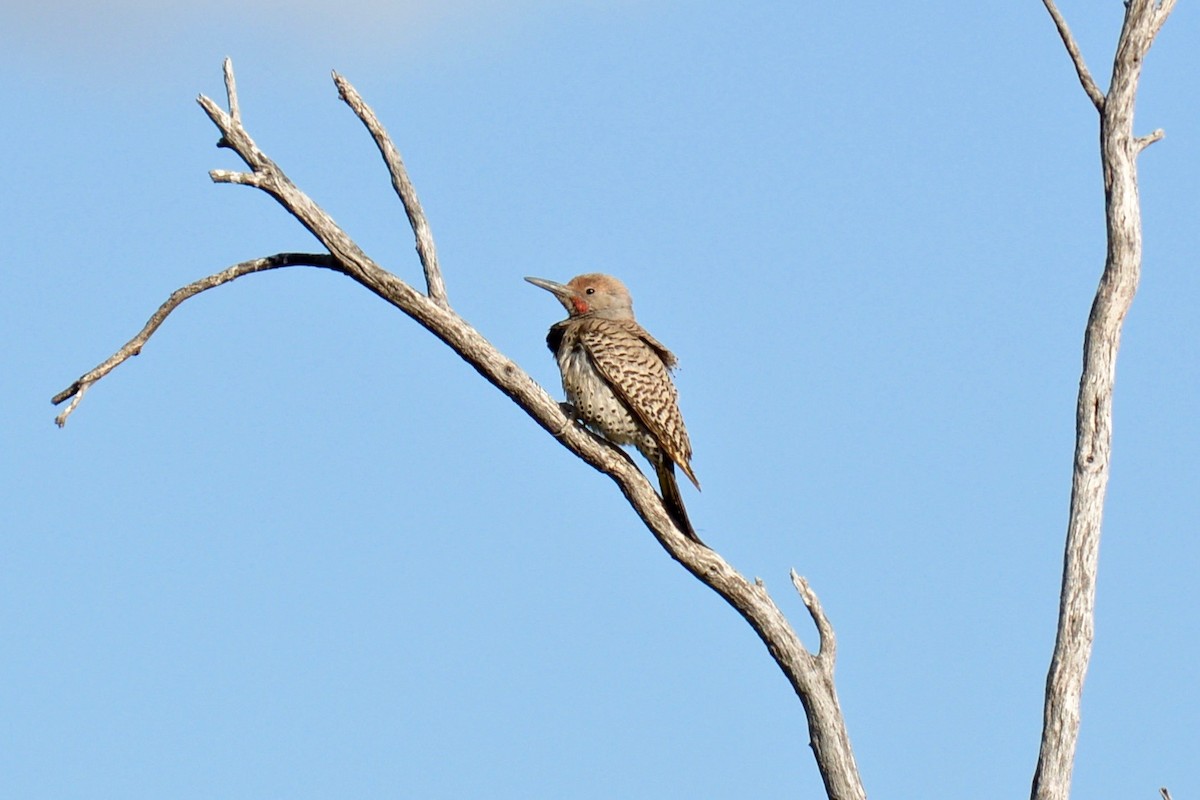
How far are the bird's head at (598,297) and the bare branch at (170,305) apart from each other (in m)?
2.32

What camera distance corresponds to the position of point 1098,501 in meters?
8.69

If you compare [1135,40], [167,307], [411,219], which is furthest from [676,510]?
[1135,40]

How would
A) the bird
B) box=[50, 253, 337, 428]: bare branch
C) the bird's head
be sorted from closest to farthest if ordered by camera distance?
box=[50, 253, 337, 428]: bare branch < the bird < the bird's head

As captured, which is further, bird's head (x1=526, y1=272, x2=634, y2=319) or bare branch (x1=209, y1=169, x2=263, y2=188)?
bird's head (x1=526, y1=272, x2=634, y2=319)

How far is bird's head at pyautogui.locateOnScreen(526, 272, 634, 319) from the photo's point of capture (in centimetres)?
1050

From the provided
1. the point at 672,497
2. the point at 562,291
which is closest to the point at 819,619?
the point at 672,497

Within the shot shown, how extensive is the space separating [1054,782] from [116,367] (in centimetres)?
491

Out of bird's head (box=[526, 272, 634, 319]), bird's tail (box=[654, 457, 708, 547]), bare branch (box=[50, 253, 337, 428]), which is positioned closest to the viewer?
bare branch (box=[50, 253, 337, 428])

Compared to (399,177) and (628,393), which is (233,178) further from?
(628,393)

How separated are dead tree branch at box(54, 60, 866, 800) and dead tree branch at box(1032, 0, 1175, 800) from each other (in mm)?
1044

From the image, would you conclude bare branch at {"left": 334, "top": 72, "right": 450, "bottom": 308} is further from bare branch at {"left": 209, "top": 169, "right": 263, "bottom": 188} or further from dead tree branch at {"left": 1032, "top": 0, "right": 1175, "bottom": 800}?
dead tree branch at {"left": 1032, "top": 0, "right": 1175, "bottom": 800}

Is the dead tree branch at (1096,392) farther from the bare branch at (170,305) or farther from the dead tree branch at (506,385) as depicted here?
the bare branch at (170,305)

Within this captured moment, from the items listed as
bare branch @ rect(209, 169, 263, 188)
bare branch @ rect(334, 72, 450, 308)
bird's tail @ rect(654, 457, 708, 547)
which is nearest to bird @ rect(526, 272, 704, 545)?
bird's tail @ rect(654, 457, 708, 547)

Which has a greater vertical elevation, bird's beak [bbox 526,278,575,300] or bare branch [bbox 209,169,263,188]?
bird's beak [bbox 526,278,575,300]
